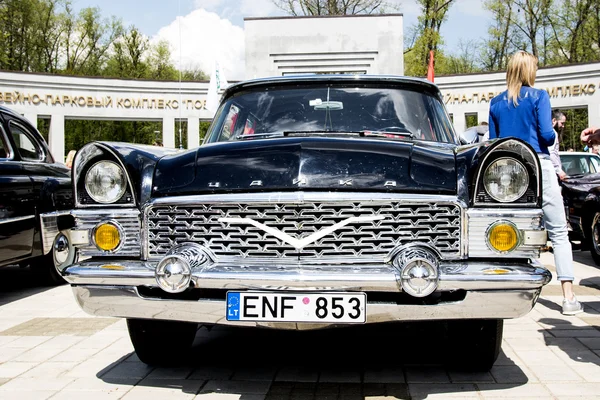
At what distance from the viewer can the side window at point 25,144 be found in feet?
21.9

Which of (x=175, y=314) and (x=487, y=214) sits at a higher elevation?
(x=487, y=214)

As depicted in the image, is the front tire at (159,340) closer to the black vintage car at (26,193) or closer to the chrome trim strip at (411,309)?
the chrome trim strip at (411,309)

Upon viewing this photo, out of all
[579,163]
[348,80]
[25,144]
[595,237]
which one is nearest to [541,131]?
[348,80]

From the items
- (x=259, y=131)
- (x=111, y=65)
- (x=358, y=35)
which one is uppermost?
(x=111, y=65)

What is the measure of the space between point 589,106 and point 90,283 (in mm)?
27858

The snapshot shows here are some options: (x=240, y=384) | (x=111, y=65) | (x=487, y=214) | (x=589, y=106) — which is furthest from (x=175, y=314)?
Answer: (x=111, y=65)

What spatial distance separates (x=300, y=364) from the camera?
393cm

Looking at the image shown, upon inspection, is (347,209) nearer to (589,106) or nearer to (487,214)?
(487,214)

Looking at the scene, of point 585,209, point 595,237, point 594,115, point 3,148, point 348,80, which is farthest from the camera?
point 594,115

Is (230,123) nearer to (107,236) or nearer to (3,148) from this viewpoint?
(107,236)

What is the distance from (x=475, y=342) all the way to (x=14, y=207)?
444 centimetres

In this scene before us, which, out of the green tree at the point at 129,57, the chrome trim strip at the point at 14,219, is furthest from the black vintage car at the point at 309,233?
the green tree at the point at 129,57

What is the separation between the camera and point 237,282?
9.69 feet

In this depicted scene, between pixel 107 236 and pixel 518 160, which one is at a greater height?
pixel 518 160
